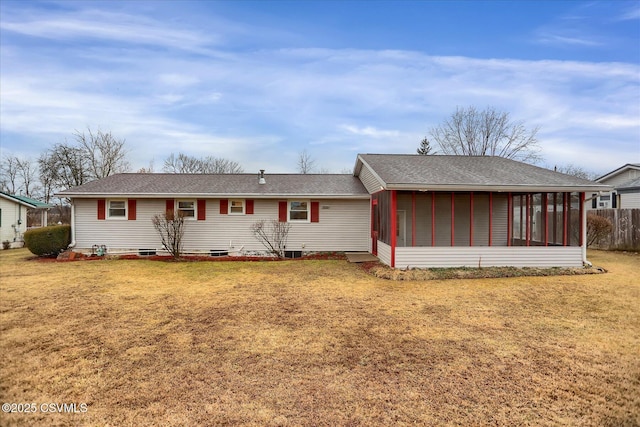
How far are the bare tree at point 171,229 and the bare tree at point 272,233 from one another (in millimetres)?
2941

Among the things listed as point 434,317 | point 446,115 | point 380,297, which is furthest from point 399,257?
point 446,115

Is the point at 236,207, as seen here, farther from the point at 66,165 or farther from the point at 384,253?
the point at 66,165

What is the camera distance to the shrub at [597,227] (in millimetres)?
14961

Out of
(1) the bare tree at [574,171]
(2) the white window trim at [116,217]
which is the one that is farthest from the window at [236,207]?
(1) the bare tree at [574,171]

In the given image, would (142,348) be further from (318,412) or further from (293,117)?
(293,117)

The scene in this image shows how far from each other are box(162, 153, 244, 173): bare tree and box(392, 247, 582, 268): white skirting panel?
106 ft

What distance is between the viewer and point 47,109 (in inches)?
589

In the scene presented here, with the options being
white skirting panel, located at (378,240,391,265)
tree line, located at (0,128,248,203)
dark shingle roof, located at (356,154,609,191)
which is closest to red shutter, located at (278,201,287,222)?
dark shingle roof, located at (356,154,609,191)

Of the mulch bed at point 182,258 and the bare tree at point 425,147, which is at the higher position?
the bare tree at point 425,147

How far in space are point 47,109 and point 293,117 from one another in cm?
1218

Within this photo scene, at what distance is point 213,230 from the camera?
538 inches

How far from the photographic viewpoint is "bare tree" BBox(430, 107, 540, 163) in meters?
28.5

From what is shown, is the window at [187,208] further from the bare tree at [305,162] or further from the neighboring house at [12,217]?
the bare tree at [305,162]

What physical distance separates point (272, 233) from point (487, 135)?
25.4 metres
